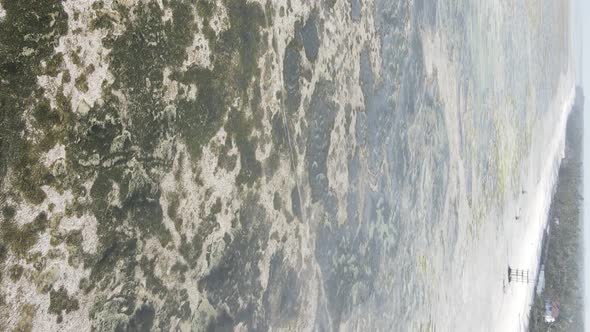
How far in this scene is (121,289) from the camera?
1.00 metres

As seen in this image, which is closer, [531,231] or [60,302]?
[60,302]

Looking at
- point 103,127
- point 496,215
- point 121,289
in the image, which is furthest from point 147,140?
point 496,215

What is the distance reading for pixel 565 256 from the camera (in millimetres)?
8234

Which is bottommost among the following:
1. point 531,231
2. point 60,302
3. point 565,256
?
point 60,302

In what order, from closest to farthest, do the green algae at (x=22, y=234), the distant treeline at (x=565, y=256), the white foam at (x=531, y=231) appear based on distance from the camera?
the green algae at (x=22, y=234) → the white foam at (x=531, y=231) → the distant treeline at (x=565, y=256)

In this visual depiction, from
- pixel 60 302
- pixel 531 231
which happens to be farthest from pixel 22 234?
pixel 531 231

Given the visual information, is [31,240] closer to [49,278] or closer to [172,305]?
[49,278]

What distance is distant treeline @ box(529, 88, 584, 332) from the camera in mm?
7188

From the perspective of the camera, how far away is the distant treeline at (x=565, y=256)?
7.19 meters

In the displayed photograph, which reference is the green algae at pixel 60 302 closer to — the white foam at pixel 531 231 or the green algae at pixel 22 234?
the green algae at pixel 22 234

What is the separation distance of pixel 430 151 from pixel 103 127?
2.22 metres

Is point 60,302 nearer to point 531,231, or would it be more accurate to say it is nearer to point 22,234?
point 22,234

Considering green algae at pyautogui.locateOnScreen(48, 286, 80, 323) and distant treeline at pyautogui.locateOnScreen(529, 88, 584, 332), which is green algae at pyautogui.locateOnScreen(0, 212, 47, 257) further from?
distant treeline at pyautogui.locateOnScreen(529, 88, 584, 332)

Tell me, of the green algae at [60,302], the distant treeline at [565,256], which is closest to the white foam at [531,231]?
the distant treeline at [565,256]
